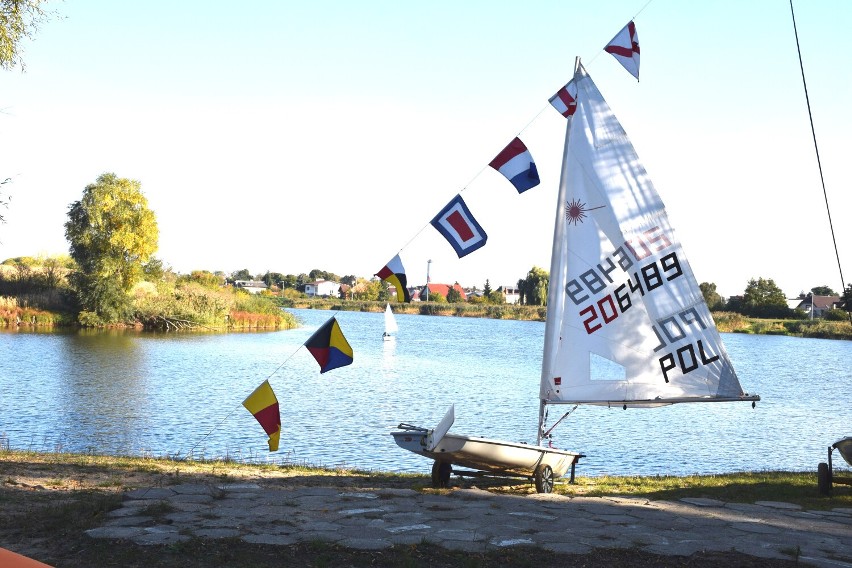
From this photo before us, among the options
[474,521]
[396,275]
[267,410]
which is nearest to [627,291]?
[396,275]

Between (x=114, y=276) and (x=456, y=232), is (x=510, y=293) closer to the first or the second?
(x=114, y=276)

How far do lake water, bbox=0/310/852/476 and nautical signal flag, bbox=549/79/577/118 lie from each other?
17.8ft

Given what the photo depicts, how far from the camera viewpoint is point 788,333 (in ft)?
287

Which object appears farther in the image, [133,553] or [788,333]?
[788,333]

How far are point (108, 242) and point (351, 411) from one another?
3567 cm

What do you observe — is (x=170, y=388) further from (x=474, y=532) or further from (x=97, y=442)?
(x=474, y=532)

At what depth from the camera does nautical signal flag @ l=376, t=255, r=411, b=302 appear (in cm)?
1115

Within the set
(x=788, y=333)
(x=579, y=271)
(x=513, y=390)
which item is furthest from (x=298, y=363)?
(x=788, y=333)

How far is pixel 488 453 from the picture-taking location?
10922mm

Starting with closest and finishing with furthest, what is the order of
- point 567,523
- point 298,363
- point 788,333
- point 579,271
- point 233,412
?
point 567,523 < point 579,271 < point 233,412 < point 298,363 < point 788,333

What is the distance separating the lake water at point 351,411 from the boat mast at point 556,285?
384cm

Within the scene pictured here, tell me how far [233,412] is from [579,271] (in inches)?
522

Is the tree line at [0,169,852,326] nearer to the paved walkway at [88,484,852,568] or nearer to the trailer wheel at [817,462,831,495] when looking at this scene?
the trailer wheel at [817,462,831,495]

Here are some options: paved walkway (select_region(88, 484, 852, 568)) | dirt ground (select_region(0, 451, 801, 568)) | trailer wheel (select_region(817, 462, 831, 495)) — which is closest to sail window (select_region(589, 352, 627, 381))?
paved walkway (select_region(88, 484, 852, 568))
